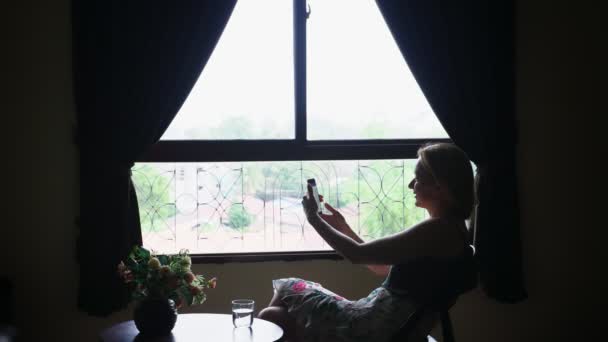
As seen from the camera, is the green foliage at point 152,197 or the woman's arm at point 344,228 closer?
the woman's arm at point 344,228

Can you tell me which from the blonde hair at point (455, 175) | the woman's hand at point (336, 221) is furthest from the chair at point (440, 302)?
the woman's hand at point (336, 221)

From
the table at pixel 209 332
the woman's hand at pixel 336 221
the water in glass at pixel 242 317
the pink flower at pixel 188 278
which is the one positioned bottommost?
the table at pixel 209 332

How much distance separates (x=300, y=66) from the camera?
3336mm

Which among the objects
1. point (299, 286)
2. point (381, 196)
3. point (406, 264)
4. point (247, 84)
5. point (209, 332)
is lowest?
point (209, 332)

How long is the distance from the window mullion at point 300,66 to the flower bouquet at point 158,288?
125cm

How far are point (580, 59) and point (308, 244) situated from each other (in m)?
1.75

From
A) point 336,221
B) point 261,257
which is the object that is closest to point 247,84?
point 261,257

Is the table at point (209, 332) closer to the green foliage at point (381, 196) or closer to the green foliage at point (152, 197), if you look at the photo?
the green foliage at point (152, 197)

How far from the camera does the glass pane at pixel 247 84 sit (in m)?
3.30

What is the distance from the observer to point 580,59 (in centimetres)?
344

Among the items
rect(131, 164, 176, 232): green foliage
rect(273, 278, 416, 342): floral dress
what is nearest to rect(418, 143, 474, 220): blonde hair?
rect(273, 278, 416, 342): floral dress

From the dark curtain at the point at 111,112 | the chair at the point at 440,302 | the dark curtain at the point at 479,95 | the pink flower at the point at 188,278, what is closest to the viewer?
the chair at the point at 440,302

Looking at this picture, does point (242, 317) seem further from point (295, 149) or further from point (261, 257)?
point (295, 149)

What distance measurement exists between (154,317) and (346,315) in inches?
25.7
